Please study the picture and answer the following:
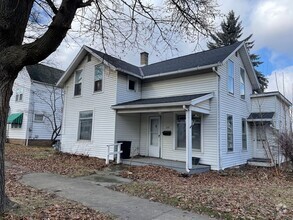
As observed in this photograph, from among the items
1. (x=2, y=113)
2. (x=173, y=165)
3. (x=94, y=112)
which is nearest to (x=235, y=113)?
(x=173, y=165)

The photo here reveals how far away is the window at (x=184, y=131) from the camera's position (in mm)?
11852

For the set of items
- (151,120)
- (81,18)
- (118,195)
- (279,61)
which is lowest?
(118,195)

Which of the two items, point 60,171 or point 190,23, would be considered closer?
point 190,23

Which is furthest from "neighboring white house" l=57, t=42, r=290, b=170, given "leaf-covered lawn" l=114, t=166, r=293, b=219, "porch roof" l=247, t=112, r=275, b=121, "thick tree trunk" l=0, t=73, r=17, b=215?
"thick tree trunk" l=0, t=73, r=17, b=215

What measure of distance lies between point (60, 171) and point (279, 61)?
14188 mm

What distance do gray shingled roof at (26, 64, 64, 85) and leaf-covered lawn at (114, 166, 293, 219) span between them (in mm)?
16730

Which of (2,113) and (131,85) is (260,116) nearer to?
(131,85)

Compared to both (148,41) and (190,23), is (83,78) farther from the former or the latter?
(190,23)

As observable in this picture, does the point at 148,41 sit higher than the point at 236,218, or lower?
higher

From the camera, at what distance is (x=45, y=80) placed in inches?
914


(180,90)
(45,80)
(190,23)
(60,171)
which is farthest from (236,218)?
(45,80)

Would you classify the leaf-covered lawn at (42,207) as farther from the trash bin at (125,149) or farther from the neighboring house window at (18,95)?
the neighboring house window at (18,95)

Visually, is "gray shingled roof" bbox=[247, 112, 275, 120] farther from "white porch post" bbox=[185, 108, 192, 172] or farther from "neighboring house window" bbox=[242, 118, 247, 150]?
"white porch post" bbox=[185, 108, 192, 172]

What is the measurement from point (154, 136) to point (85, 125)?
14.7 ft
